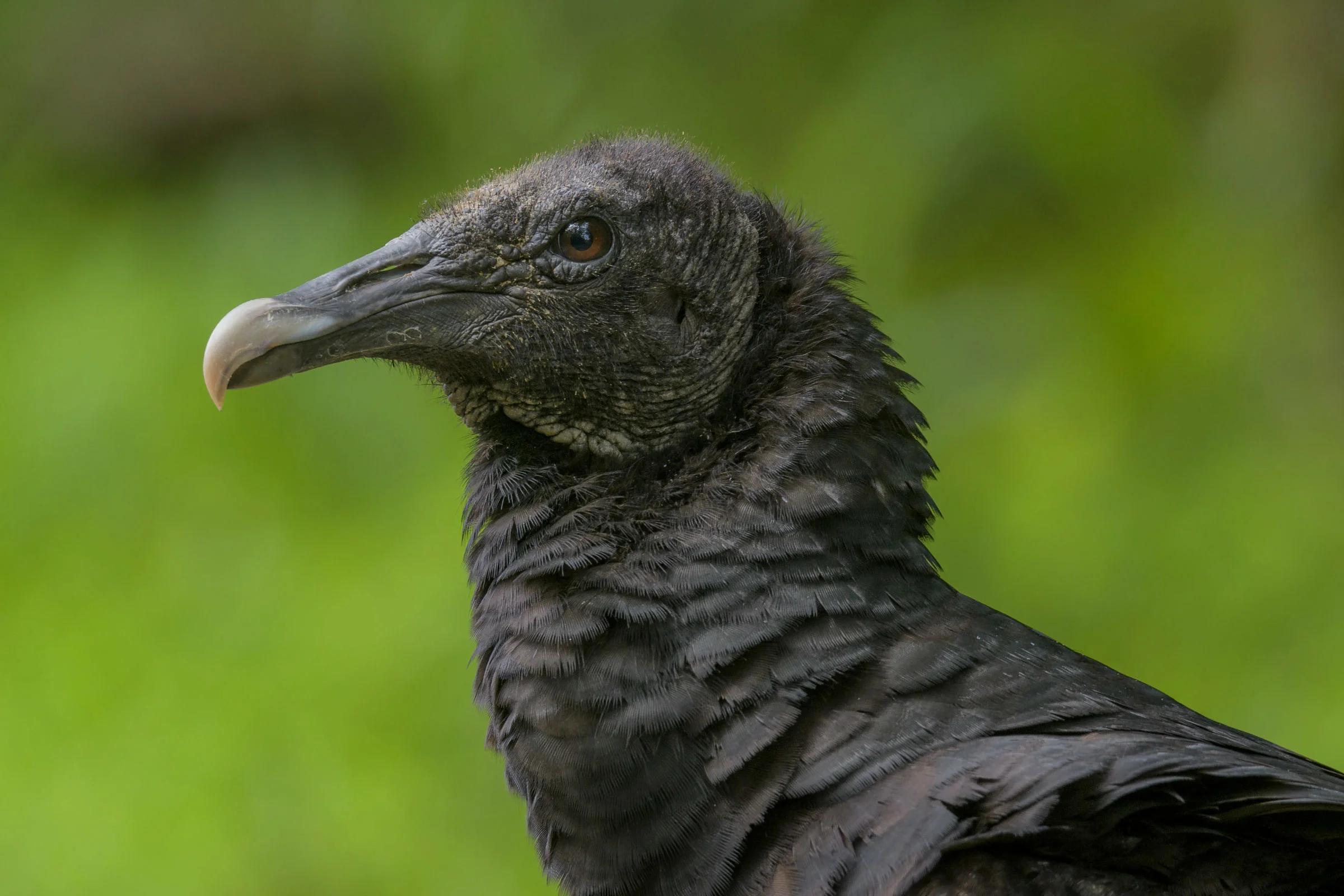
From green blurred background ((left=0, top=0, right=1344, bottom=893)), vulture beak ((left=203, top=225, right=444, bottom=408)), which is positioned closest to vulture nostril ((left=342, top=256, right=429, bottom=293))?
vulture beak ((left=203, top=225, right=444, bottom=408))

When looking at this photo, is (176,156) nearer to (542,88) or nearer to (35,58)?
(35,58)

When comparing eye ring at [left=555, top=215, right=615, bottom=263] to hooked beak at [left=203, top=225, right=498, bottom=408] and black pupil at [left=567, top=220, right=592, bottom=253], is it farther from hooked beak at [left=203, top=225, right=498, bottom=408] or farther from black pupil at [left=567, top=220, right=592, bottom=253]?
hooked beak at [left=203, top=225, right=498, bottom=408]

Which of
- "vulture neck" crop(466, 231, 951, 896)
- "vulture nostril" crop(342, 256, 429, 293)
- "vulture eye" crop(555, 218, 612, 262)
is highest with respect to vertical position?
"vulture eye" crop(555, 218, 612, 262)

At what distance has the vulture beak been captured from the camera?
250 cm

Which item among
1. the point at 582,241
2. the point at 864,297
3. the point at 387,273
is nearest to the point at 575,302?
the point at 582,241

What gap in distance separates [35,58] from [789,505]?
5.05m

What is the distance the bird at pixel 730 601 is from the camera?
2057 millimetres

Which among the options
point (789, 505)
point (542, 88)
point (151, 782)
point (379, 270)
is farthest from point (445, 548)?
point (789, 505)

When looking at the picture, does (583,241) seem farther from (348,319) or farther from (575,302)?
(348,319)

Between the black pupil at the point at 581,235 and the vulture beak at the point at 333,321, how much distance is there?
0.27 metres

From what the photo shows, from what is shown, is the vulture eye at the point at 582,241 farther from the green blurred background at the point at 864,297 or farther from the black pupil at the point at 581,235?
the green blurred background at the point at 864,297

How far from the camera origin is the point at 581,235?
2764 mm

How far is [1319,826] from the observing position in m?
2.04

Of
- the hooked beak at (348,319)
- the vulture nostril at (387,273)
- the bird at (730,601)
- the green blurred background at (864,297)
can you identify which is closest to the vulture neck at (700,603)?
the bird at (730,601)
